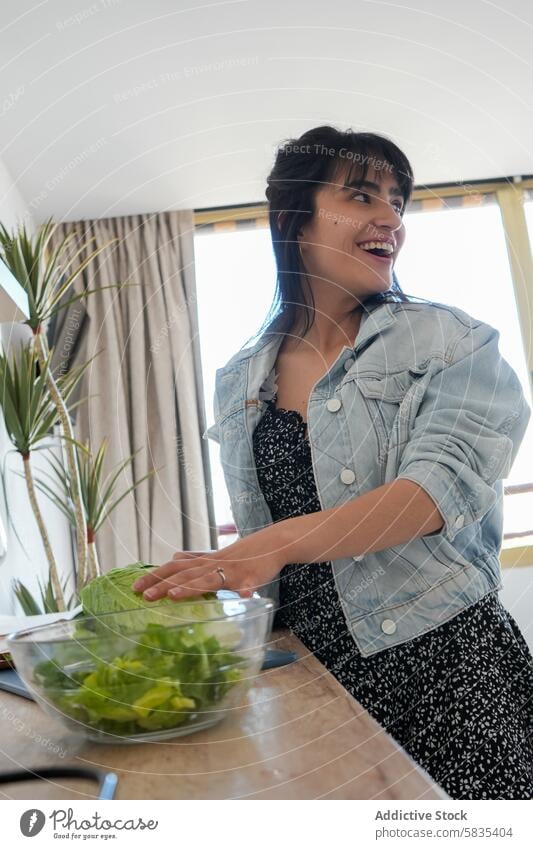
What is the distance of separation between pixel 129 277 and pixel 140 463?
47cm

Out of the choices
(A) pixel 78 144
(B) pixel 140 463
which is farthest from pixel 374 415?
(B) pixel 140 463

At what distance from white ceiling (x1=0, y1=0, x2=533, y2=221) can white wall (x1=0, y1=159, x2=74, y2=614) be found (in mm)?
46

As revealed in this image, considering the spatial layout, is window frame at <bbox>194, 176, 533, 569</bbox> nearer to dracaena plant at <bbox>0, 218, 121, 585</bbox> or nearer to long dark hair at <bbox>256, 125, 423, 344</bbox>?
dracaena plant at <bbox>0, 218, 121, 585</bbox>

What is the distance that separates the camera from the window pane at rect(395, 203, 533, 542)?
3.29 ft

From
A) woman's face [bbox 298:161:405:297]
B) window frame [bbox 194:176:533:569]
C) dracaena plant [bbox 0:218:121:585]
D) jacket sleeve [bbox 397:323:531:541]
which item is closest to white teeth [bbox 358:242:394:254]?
woman's face [bbox 298:161:405:297]

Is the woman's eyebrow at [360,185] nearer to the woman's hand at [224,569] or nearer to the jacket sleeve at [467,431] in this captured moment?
the jacket sleeve at [467,431]

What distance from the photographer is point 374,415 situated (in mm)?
521

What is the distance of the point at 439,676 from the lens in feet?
1.55

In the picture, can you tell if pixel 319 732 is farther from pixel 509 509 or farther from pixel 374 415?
pixel 509 509

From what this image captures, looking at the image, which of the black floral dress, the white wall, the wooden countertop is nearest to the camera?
the wooden countertop

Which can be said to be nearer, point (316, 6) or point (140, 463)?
point (316, 6)

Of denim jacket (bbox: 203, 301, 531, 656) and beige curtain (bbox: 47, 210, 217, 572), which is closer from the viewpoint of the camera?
denim jacket (bbox: 203, 301, 531, 656)

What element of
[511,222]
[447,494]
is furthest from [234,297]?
[511,222]

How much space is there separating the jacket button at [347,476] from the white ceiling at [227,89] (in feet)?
3.16
